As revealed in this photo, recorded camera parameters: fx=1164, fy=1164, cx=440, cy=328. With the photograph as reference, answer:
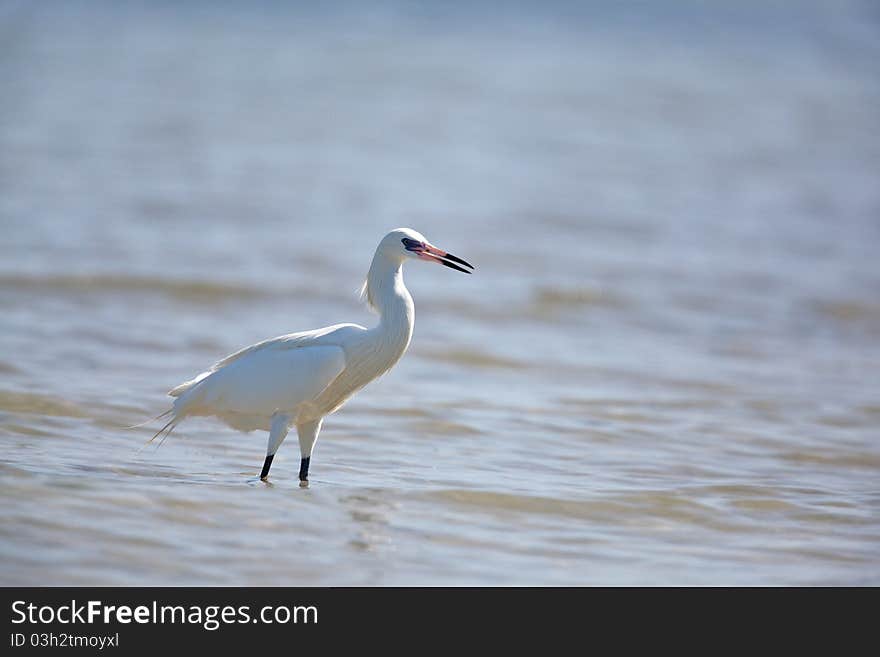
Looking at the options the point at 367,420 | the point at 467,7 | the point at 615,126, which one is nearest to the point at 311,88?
the point at 615,126

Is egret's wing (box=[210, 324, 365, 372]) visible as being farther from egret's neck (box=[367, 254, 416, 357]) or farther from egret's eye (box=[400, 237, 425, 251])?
egret's eye (box=[400, 237, 425, 251])

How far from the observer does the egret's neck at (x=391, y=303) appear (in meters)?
6.34

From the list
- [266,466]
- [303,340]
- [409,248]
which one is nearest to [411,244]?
[409,248]

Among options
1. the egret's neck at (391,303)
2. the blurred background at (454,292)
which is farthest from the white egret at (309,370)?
the blurred background at (454,292)

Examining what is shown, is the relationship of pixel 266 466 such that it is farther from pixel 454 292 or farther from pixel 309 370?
pixel 454 292

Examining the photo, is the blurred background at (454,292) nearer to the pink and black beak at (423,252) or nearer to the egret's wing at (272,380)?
the egret's wing at (272,380)

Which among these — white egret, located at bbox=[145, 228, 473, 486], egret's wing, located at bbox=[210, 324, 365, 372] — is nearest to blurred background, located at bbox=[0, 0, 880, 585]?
white egret, located at bbox=[145, 228, 473, 486]

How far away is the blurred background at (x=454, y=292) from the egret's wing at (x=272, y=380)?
0.43 m

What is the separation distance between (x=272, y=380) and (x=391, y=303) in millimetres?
770

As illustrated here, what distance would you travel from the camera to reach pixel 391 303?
20.9 feet

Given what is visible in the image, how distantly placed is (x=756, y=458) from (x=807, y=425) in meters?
1.14

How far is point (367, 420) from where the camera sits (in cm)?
806

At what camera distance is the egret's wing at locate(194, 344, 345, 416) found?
243 inches
